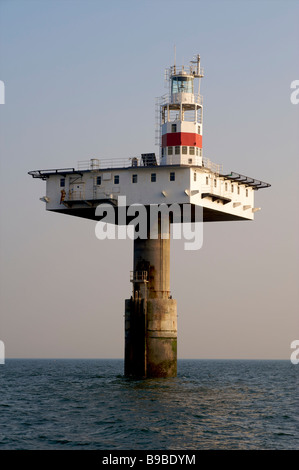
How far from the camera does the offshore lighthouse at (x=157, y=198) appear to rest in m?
60.3

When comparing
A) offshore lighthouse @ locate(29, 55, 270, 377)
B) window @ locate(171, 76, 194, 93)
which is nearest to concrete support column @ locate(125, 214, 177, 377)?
offshore lighthouse @ locate(29, 55, 270, 377)

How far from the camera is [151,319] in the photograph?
199 feet

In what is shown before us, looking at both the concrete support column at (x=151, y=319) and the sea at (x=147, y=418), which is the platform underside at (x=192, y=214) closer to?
the concrete support column at (x=151, y=319)

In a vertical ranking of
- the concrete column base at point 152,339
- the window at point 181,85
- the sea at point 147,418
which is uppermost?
the window at point 181,85

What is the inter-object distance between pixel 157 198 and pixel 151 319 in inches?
367

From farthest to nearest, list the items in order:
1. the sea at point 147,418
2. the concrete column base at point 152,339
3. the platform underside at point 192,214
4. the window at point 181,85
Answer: the window at point 181,85, the platform underside at point 192,214, the concrete column base at point 152,339, the sea at point 147,418

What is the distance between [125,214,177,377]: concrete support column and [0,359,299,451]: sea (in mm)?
1357

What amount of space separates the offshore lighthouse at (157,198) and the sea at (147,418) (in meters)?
3.03

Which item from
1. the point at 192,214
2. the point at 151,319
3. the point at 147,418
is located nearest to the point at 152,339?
the point at 151,319

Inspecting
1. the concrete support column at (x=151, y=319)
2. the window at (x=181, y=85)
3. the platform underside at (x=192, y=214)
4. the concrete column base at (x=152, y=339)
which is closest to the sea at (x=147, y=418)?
the concrete column base at (x=152, y=339)

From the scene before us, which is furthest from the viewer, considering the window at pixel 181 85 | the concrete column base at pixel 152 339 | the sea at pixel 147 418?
the window at pixel 181 85

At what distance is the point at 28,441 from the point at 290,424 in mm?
15166

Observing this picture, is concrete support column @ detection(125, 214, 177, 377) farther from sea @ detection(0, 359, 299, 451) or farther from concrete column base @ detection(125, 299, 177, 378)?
sea @ detection(0, 359, 299, 451)

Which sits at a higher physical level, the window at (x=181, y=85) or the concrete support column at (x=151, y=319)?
the window at (x=181, y=85)
